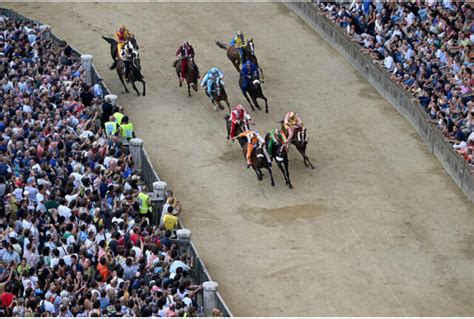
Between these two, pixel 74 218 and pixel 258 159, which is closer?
pixel 74 218

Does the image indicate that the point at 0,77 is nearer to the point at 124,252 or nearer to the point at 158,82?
the point at 158,82

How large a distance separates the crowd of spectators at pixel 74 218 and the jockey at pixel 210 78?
106 inches

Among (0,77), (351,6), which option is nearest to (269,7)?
(351,6)

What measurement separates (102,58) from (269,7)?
6.82 meters

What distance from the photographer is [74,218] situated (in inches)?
1171

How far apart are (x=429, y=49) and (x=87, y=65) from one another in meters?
8.90

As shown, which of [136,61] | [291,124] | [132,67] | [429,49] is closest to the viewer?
[291,124]

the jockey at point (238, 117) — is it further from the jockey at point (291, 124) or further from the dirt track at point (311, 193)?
the jockey at point (291, 124)

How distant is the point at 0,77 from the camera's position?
38.8m

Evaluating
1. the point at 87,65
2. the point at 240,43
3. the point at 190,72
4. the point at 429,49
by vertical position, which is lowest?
the point at 87,65

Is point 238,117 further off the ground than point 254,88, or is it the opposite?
point 238,117

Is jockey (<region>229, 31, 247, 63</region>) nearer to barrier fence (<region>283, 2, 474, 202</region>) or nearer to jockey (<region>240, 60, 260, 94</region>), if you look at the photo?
jockey (<region>240, 60, 260, 94</region>)

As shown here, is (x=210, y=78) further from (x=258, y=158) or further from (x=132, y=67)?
(x=258, y=158)

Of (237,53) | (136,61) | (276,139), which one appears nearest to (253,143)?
(276,139)
